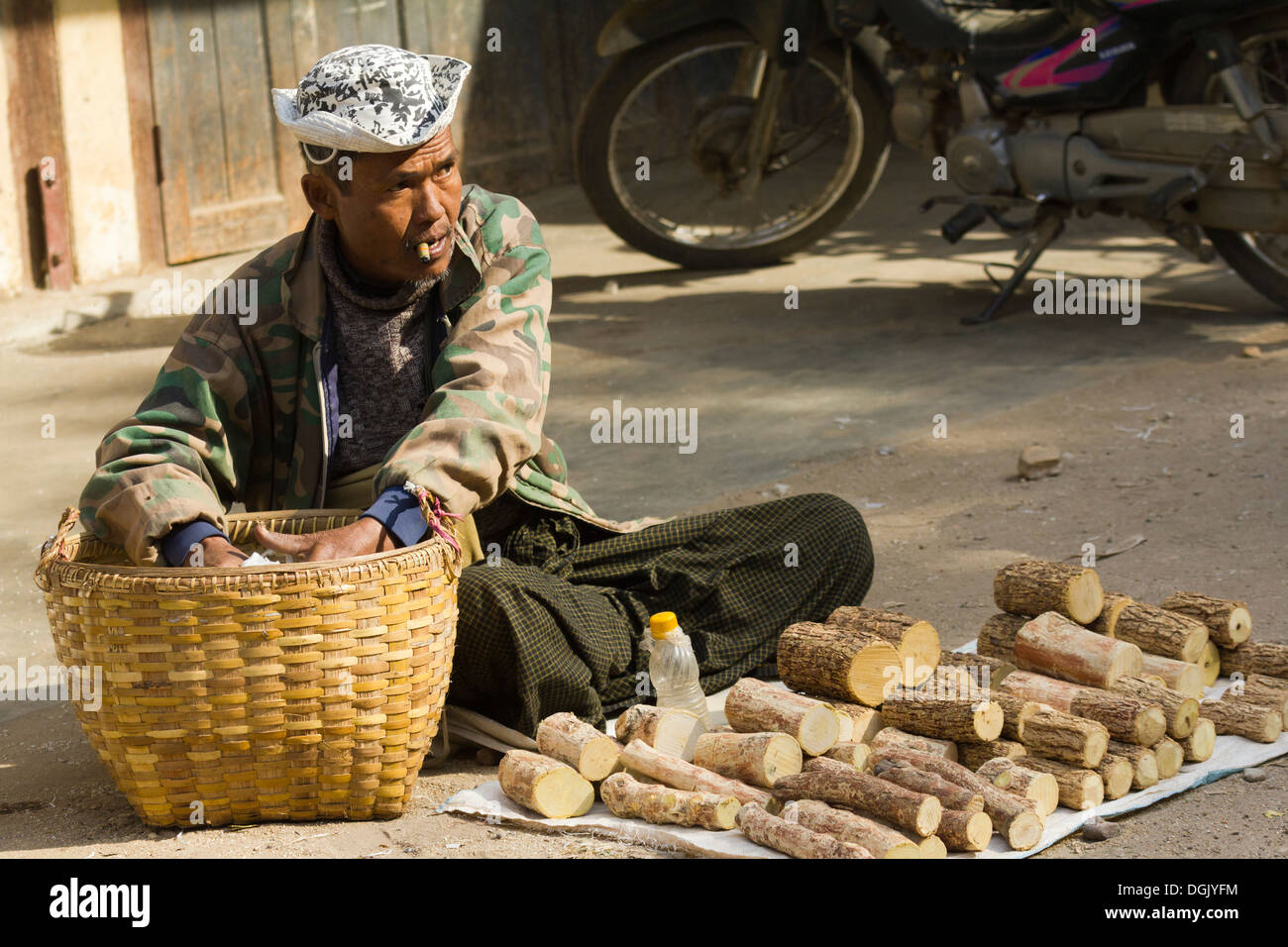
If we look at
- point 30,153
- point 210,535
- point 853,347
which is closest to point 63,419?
point 30,153

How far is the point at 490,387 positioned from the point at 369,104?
531mm

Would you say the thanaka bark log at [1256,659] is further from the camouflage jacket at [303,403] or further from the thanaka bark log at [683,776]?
the camouflage jacket at [303,403]

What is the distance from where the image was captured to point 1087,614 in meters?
3.17

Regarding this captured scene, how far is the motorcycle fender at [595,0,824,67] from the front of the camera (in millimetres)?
6805

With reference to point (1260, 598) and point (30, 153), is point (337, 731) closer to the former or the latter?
point (1260, 598)

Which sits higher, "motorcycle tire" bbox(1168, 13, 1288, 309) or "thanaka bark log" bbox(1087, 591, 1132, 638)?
"motorcycle tire" bbox(1168, 13, 1288, 309)

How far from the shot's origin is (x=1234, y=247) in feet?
19.9

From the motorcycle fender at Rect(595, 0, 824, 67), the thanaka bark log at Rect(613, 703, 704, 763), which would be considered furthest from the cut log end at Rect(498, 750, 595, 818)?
the motorcycle fender at Rect(595, 0, 824, 67)

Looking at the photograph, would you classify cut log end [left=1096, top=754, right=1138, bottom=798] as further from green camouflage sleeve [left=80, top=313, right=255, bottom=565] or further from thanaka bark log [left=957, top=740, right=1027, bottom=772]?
green camouflage sleeve [left=80, top=313, right=255, bottom=565]

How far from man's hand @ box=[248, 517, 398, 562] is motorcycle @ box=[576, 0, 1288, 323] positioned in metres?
4.02

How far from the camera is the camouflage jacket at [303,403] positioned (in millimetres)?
2762

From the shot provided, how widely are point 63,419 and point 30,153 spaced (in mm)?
1898

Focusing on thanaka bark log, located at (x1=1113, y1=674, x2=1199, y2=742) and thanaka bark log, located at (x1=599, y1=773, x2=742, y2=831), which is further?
thanaka bark log, located at (x1=1113, y1=674, x2=1199, y2=742)

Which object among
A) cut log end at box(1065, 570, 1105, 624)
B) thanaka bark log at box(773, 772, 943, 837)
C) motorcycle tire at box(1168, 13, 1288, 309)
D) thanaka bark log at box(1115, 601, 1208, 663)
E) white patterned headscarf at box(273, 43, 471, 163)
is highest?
white patterned headscarf at box(273, 43, 471, 163)
